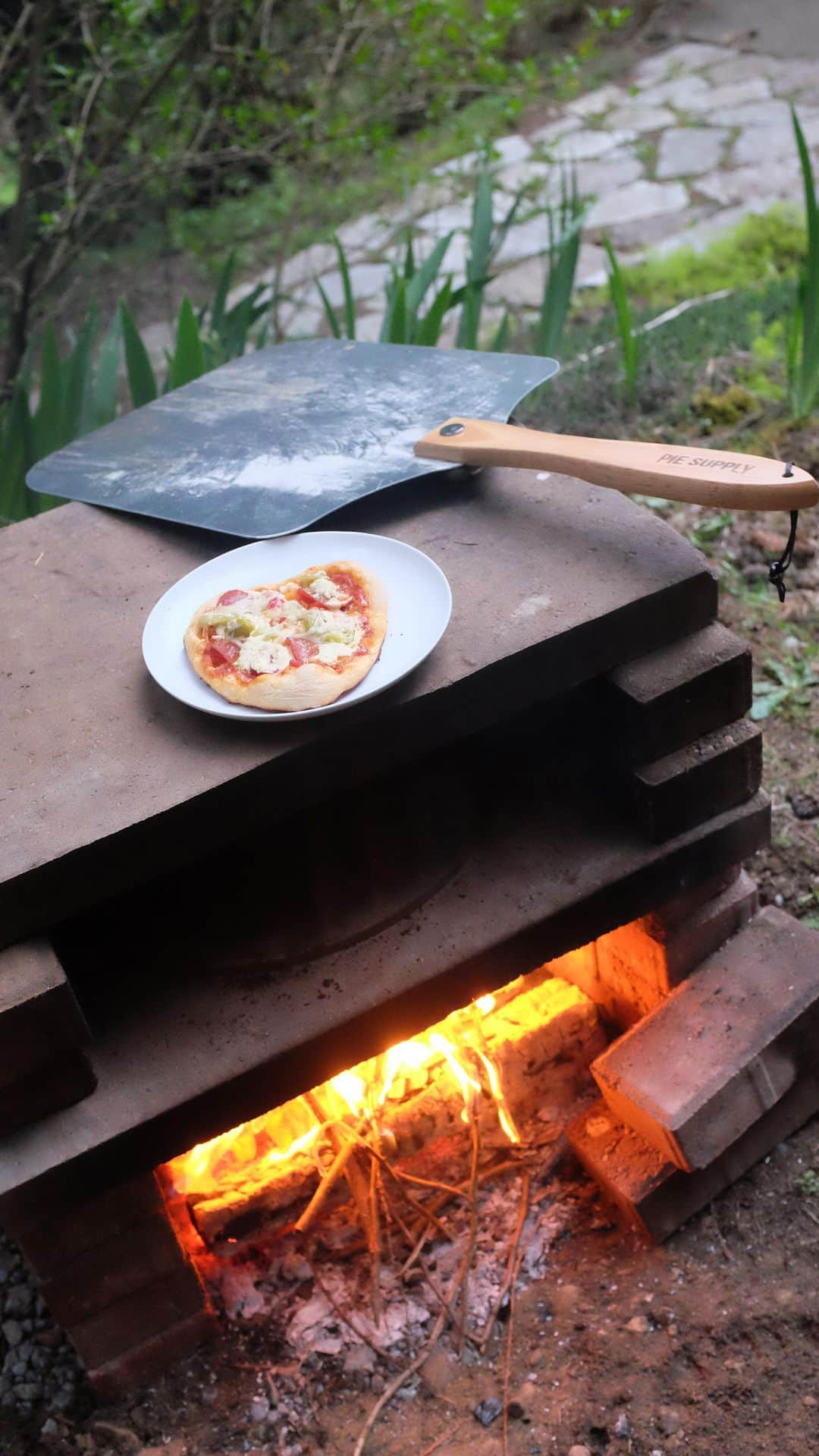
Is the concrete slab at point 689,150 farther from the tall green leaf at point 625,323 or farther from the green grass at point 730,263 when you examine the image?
the tall green leaf at point 625,323

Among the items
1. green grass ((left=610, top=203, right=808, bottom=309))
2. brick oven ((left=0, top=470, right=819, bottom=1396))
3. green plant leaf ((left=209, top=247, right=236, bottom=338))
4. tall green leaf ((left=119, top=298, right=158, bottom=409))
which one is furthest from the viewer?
green grass ((left=610, top=203, right=808, bottom=309))

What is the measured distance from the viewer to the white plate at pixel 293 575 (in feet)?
4.27

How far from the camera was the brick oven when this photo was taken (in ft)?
4.26

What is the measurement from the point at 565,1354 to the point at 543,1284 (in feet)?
0.38

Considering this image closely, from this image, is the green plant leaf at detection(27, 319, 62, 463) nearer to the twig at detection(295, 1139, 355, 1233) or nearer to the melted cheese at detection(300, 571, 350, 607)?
the melted cheese at detection(300, 571, 350, 607)

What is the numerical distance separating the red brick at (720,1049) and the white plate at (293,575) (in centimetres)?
72

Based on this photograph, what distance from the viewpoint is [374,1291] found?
5.51ft

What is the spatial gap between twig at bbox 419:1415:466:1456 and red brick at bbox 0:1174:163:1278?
48 centimetres

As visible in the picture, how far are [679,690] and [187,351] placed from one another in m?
1.52

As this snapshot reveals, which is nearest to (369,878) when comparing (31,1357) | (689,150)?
(31,1357)

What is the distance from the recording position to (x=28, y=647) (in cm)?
151

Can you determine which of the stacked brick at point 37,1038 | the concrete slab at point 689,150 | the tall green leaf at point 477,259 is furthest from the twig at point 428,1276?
the concrete slab at point 689,150

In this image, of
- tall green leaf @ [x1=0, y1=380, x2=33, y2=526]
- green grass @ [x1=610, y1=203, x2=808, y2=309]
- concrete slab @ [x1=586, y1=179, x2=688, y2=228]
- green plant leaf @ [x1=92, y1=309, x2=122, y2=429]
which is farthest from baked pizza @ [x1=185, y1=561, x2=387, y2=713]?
concrete slab @ [x1=586, y1=179, x2=688, y2=228]

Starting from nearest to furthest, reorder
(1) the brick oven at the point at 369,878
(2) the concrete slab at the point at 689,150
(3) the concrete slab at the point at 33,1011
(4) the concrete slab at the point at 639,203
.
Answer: (3) the concrete slab at the point at 33,1011 < (1) the brick oven at the point at 369,878 < (4) the concrete slab at the point at 639,203 < (2) the concrete slab at the point at 689,150
